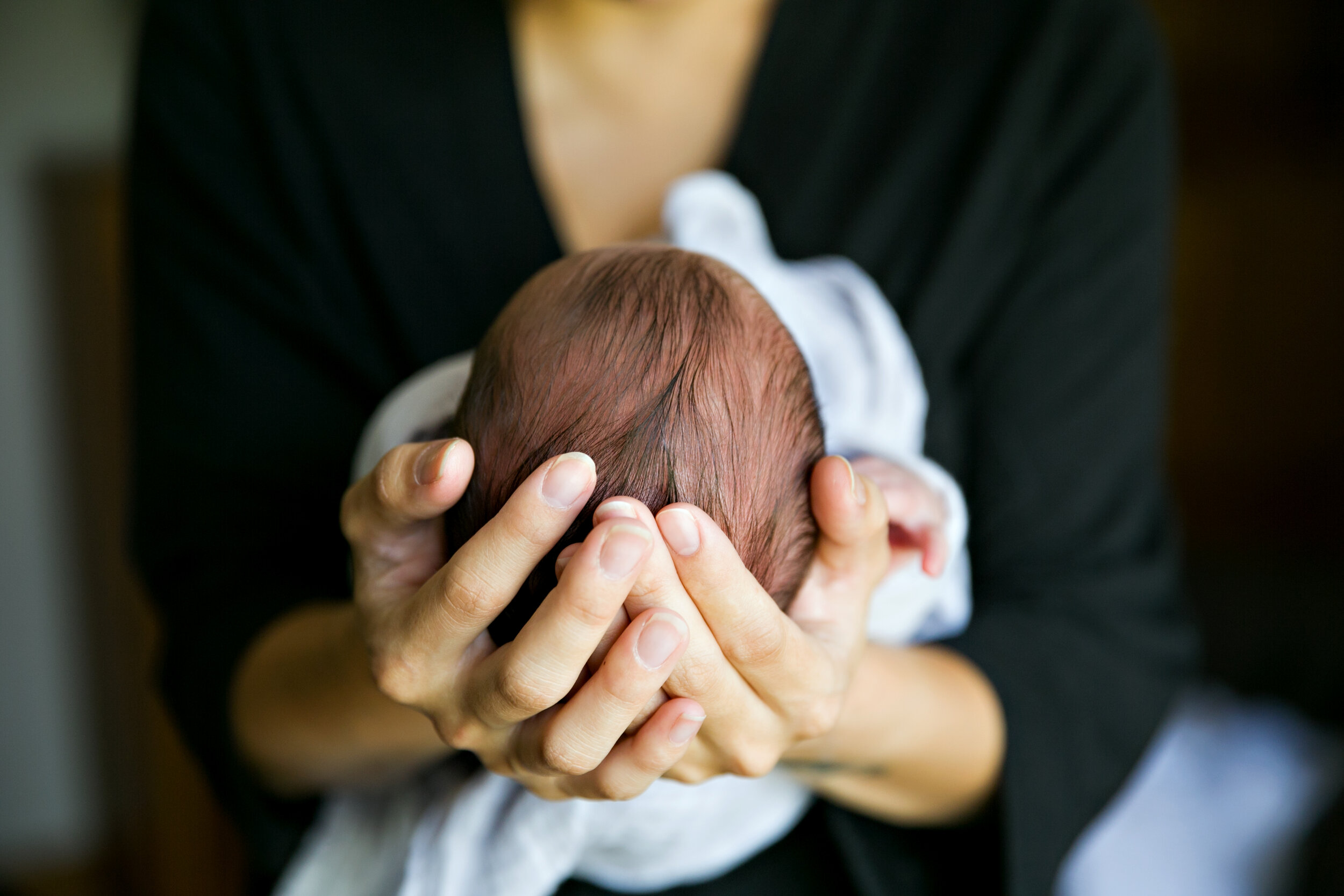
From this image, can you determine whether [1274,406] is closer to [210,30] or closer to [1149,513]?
[1149,513]

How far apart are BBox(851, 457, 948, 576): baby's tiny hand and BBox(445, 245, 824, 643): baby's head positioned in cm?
10

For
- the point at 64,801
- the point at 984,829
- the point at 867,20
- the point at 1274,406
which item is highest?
the point at 867,20

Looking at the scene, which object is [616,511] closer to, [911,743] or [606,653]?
[606,653]

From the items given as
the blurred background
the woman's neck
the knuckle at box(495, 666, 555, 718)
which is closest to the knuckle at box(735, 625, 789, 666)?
the knuckle at box(495, 666, 555, 718)

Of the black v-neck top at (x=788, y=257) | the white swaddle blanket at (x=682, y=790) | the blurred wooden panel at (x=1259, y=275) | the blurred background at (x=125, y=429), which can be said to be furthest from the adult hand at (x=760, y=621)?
the blurred wooden panel at (x=1259, y=275)

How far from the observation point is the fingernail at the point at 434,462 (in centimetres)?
48

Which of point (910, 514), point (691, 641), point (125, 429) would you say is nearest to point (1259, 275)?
point (910, 514)

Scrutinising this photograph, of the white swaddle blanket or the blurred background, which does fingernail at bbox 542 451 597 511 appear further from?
the blurred background

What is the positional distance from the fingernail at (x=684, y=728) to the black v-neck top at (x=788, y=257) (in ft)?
1.08

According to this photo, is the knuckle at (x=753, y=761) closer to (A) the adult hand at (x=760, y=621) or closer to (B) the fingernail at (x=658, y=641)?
(A) the adult hand at (x=760, y=621)

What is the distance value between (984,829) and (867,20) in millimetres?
696

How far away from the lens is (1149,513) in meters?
0.86

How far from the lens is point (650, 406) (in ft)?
1.82

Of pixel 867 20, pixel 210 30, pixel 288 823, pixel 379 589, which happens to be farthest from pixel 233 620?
pixel 867 20
